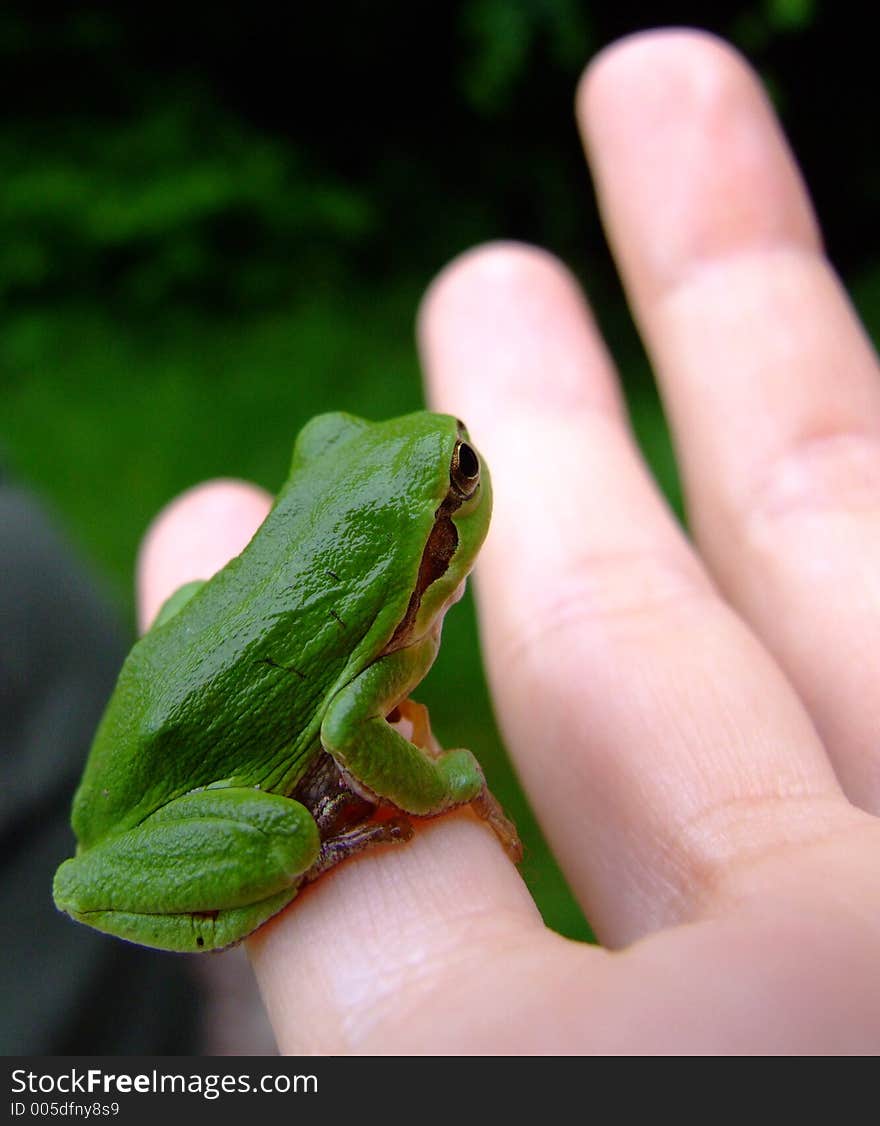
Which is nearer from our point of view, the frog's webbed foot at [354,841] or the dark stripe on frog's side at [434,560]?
the frog's webbed foot at [354,841]

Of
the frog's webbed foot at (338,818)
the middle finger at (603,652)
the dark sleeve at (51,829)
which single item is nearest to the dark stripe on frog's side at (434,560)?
the frog's webbed foot at (338,818)

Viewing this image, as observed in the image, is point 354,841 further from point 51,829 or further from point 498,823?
point 51,829

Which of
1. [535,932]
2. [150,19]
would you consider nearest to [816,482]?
[535,932]

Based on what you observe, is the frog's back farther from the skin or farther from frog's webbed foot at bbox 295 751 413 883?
the skin

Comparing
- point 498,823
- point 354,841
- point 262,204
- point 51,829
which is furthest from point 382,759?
point 262,204

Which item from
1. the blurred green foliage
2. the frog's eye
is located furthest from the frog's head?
the blurred green foliage

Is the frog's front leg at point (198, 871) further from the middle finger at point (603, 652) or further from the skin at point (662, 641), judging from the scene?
the middle finger at point (603, 652)
